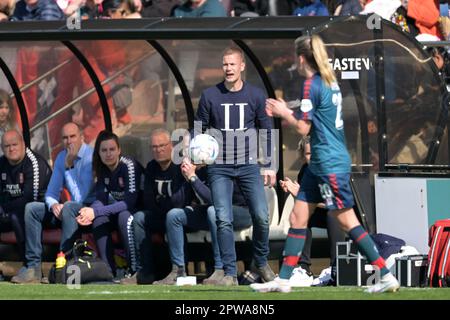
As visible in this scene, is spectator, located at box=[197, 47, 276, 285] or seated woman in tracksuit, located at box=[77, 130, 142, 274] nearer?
spectator, located at box=[197, 47, 276, 285]

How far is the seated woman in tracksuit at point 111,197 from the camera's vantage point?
44.4 feet

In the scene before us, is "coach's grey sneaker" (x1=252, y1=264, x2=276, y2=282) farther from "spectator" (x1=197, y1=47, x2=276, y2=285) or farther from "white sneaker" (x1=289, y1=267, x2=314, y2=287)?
"white sneaker" (x1=289, y1=267, x2=314, y2=287)

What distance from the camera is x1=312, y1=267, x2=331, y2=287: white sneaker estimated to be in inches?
491

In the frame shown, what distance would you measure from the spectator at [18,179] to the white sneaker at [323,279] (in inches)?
125

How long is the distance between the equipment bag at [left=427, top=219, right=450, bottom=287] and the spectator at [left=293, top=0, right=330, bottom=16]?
190 inches

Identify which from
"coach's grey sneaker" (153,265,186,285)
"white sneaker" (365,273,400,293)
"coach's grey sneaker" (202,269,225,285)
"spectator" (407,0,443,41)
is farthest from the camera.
A: "spectator" (407,0,443,41)

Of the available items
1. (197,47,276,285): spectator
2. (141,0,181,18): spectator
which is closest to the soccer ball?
(197,47,276,285): spectator

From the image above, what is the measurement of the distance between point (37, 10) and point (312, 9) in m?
3.41

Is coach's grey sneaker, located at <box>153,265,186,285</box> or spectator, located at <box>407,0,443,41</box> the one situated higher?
spectator, located at <box>407,0,443,41</box>

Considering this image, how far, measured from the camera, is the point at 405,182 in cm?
1307

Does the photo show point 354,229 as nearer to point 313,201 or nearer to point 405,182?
point 313,201

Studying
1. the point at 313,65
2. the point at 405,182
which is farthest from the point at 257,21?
the point at 313,65

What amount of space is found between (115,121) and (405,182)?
3345 mm

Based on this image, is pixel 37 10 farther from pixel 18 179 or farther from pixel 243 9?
pixel 18 179
